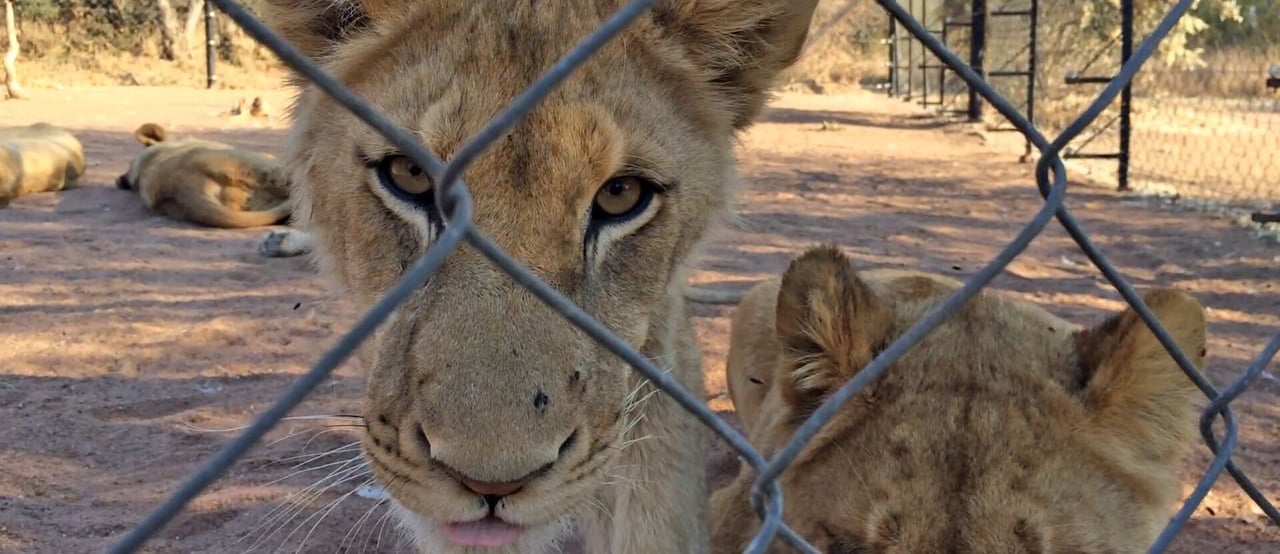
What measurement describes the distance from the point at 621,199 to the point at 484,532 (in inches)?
23.8

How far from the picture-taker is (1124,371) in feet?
6.07

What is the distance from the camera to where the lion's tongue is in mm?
1569

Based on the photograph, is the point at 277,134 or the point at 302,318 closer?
the point at 302,318

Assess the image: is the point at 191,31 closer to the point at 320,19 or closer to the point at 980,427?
the point at 320,19

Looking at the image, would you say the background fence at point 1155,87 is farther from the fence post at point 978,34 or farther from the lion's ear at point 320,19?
the lion's ear at point 320,19

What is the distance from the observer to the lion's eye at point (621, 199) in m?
1.76

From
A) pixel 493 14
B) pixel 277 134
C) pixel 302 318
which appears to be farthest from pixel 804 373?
pixel 277 134

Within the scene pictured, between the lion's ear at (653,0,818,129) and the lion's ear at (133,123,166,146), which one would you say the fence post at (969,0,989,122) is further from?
the lion's ear at (653,0,818,129)

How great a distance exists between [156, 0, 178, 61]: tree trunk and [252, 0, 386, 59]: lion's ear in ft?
76.6

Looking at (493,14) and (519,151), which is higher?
(493,14)

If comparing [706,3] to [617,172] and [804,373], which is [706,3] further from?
[804,373]

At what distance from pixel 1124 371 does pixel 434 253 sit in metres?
1.46

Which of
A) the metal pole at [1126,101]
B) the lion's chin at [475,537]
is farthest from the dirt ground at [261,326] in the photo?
the metal pole at [1126,101]

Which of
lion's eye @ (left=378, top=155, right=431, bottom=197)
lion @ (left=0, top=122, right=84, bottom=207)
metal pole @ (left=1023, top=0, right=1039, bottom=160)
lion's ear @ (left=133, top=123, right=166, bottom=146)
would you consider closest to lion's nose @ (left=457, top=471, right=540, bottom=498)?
lion's eye @ (left=378, top=155, right=431, bottom=197)
